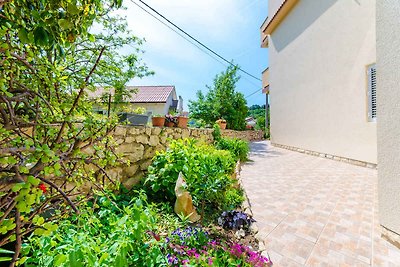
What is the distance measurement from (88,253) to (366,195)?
4.45 m

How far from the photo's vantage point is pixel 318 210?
3.08 meters

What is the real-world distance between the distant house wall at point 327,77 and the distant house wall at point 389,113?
4.02 m

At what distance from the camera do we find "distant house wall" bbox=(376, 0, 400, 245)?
7.04 feet

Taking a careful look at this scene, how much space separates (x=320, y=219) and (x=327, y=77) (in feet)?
20.2

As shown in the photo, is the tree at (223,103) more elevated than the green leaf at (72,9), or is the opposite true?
the tree at (223,103)

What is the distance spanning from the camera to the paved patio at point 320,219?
2.05 m

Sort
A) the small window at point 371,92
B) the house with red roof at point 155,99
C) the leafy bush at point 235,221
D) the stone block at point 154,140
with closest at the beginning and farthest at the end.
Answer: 1. the leafy bush at point 235,221
2. the stone block at point 154,140
3. the small window at point 371,92
4. the house with red roof at point 155,99

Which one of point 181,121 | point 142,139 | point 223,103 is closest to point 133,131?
point 142,139

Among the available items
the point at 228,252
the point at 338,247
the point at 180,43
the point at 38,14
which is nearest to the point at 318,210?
the point at 338,247

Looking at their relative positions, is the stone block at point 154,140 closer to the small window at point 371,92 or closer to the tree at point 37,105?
the tree at point 37,105

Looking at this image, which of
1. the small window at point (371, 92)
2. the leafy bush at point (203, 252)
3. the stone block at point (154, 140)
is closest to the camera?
the leafy bush at point (203, 252)

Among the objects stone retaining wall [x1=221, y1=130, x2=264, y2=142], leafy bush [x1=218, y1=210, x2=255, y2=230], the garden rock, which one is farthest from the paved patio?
stone retaining wall [x1=221, y1=130, x2=264, y2=142]

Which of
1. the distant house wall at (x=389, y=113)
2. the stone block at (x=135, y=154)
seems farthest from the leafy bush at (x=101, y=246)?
the distant house wall at (x=389, y=113)

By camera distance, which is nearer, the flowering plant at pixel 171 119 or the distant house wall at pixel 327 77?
the flowering plant at pixel 171 119
